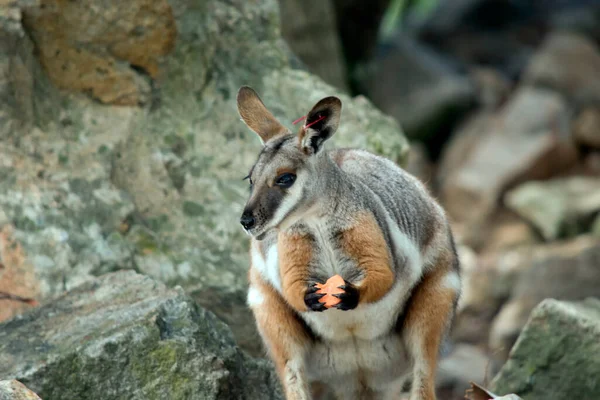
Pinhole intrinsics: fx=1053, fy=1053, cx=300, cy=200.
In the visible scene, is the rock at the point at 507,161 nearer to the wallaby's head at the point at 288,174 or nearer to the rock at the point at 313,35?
the rock at the point at 313,35

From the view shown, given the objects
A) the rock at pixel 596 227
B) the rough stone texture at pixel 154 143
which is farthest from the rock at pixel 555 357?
the rock at pixel 596 227

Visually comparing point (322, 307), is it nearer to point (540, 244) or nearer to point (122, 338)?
point (122, 338)

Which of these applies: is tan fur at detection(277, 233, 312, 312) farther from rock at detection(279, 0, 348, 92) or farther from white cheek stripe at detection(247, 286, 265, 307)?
rock at detection(279, 0, 348, 92)

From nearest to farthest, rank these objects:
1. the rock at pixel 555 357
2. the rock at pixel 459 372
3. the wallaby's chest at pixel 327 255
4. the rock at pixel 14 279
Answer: the wallaby's chest at pixel 327 255 → the rock at pixel 555 357 → the rock at pixel 14 279 → the rock at pixel 459 372

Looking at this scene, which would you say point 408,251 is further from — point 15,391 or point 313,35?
point 313,35

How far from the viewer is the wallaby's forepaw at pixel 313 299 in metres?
4.46

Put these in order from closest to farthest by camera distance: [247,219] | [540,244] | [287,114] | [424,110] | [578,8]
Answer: [247,219], [287,114], [540,244], [424,110], [578,8]

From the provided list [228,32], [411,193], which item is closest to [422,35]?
[228,32]

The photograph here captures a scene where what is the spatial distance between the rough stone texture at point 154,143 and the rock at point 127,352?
2.60ft

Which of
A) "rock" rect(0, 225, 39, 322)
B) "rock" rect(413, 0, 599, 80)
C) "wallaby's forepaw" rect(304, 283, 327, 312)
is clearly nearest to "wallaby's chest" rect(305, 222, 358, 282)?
"wallaby's forepaw" rect(304, 283, 327, 312)

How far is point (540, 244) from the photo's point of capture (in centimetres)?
1252

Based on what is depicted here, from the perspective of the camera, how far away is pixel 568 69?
571 inches

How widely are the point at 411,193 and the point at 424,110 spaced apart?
386 inches

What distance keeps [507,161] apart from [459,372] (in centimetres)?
532
